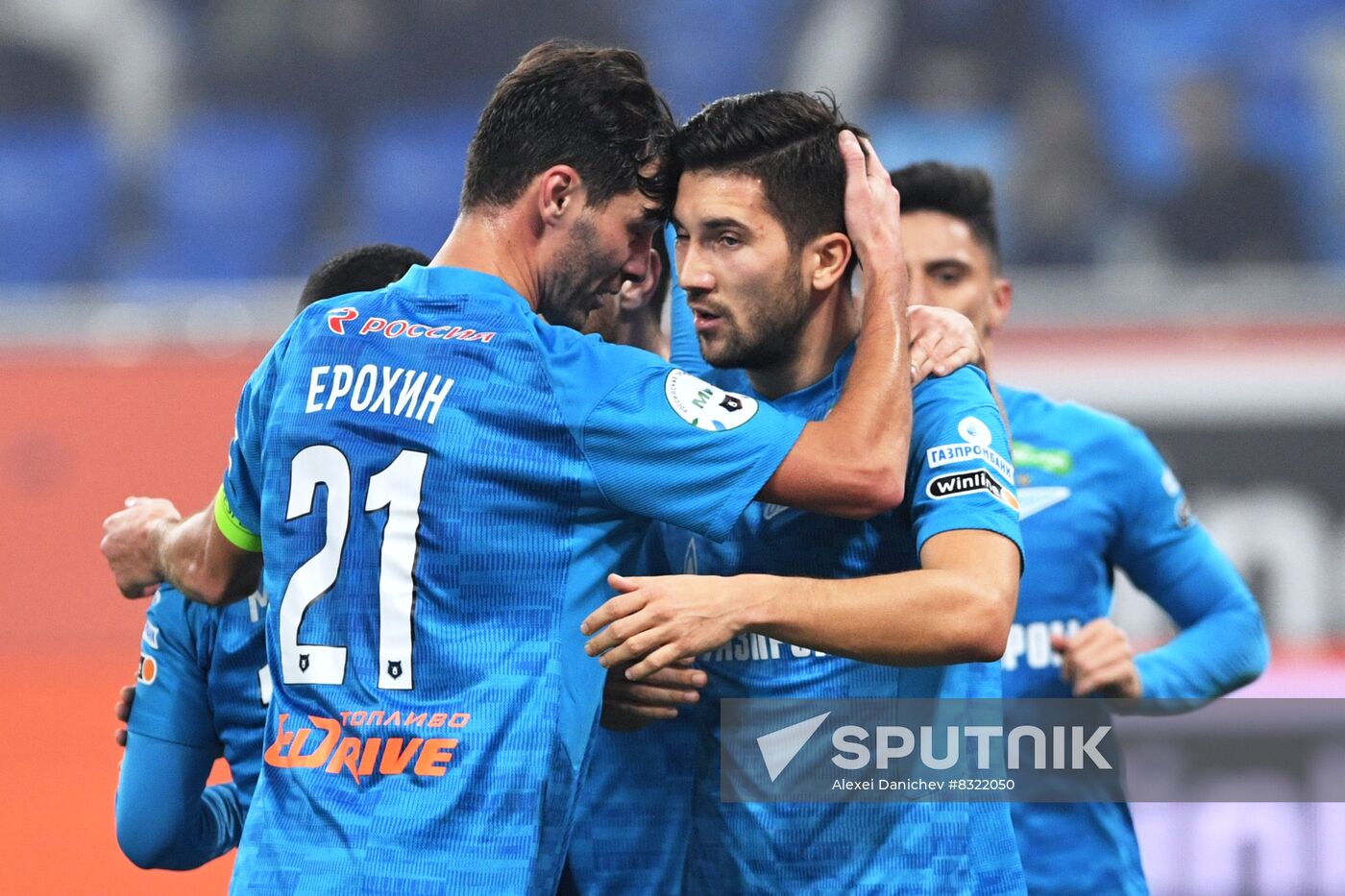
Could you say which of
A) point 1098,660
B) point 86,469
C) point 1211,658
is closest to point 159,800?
point 1098,660

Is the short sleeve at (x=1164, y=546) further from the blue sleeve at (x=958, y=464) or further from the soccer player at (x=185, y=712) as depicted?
the soccer player at (x=185, y=712)

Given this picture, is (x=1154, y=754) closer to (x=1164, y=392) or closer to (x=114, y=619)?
(x=1164, y=392)

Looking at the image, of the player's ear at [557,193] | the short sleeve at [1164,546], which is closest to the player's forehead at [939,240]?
the short sleeve at [1164,546]

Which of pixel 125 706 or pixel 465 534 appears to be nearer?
pixel 465 534

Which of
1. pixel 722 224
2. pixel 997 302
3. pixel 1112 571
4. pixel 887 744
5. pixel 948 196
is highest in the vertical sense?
pixel 948 196

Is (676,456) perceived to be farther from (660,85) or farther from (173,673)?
(660,85)

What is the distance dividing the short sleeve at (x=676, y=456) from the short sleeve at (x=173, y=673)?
1175mm

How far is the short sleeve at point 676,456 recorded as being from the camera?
262 centimetres

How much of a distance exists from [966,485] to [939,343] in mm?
349

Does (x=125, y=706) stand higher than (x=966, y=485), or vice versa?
(x=966, y=485)

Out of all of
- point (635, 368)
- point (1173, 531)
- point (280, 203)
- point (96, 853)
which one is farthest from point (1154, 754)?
point (280, 203)

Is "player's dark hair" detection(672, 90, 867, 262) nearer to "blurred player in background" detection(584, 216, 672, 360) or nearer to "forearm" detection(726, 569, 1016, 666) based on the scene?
"blurred player in background" detection(584, 216, 672, 360)

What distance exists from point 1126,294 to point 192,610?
5802mm

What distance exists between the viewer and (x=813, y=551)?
2.92 m
